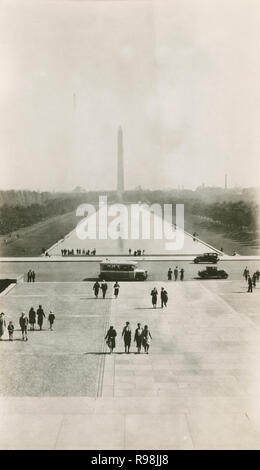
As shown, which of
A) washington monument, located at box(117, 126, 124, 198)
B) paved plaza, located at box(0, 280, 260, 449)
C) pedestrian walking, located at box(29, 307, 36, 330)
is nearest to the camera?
paved plaza, located at box(0, 280, 260, 449)

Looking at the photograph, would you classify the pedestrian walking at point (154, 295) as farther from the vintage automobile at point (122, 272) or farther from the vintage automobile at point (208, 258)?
the vintage automobile at point (208, 258)

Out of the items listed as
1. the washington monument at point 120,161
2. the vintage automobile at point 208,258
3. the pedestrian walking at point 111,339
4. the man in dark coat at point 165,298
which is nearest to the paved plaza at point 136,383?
the pedestrian walking at point 111,339

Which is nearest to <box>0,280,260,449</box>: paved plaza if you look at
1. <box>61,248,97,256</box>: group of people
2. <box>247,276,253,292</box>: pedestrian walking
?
<box>247,276,253,292</box>: pedestrian walking

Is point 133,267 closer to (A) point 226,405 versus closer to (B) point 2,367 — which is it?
(B) point 2,367

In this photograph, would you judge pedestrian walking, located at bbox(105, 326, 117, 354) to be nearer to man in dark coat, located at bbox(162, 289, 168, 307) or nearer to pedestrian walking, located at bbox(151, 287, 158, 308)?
pedestrian walking, located at bbox(151, 287, 158, 308)

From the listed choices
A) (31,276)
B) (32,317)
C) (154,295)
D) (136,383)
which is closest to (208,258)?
(31,276)

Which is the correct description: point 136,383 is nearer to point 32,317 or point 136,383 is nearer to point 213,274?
point 32,317
